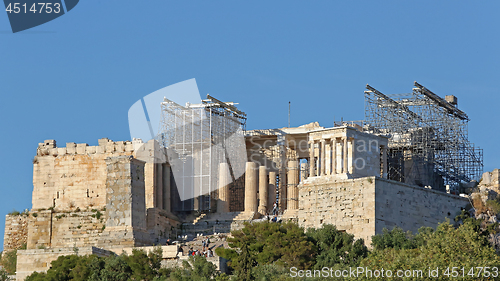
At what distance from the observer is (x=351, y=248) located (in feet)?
214

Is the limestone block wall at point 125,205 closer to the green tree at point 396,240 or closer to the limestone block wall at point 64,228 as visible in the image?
the limestone block wall at point 64,228

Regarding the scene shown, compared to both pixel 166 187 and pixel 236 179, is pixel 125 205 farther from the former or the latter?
pixel 236 179

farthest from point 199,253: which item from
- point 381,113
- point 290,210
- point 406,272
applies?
point 381,113

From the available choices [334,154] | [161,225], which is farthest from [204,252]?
[334,154]

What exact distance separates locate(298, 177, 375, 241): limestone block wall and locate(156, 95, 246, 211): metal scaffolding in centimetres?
949

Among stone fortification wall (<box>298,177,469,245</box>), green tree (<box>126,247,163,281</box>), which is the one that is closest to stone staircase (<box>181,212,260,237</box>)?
stone fortification wall (<box>298,177,469,245</box>)

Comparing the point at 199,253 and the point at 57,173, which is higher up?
the point at 57,173

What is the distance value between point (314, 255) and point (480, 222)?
34.9 feet

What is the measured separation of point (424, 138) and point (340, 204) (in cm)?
1267

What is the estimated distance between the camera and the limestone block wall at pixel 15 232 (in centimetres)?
8100

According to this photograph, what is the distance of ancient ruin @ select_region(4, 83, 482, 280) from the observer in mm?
69438

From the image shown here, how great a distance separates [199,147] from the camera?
81000 millimetres

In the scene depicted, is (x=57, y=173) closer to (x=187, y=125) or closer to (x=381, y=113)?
(x=187, y=125)

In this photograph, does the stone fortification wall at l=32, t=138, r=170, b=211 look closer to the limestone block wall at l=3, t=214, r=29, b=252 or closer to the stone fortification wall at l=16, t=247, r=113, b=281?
the limestone block wall at l=3, t=214, r=29, b=252
